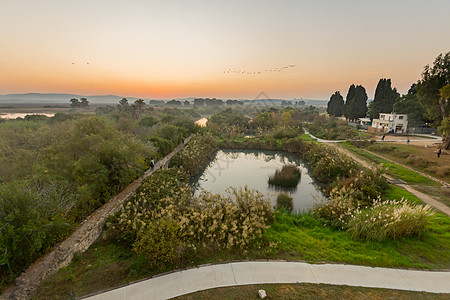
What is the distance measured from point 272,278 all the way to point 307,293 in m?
1.01

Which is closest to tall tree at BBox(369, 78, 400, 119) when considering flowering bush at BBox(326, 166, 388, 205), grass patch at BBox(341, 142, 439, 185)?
grass patch at BBox(341, 142, 439, 185)

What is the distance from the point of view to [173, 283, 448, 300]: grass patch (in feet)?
17.8

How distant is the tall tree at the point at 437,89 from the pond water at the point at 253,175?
16806mm

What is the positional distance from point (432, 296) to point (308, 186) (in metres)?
11.9

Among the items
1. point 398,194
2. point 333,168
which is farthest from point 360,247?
point 333,168

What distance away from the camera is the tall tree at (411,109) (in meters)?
38.2

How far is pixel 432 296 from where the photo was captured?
551cm

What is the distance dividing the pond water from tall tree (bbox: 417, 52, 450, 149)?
1681cm

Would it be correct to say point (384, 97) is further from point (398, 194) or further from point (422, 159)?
point (398, 194)

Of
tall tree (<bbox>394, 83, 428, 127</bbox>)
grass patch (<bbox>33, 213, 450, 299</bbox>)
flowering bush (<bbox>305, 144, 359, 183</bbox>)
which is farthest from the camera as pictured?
tall tree (<bbox>394, 83, 428, 127</bbox>)

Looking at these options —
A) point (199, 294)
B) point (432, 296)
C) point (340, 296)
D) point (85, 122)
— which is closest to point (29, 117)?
point (85, 122)

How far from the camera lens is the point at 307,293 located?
555cm

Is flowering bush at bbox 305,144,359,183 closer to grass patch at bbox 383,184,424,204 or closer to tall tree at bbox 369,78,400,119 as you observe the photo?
grass patch at bbox 383,184,424,204

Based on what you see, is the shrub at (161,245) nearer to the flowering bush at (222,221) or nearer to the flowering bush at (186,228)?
the flowering bush at (186,228)
